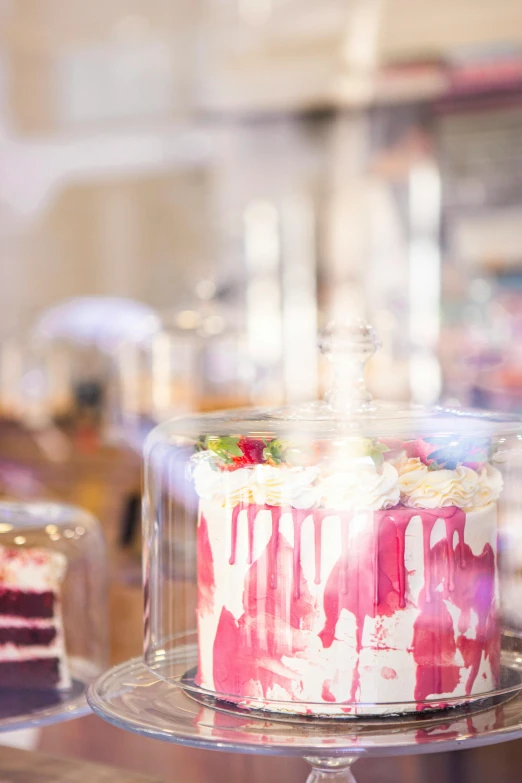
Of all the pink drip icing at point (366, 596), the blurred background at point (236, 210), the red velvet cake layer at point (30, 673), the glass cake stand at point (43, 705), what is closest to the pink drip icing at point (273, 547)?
the pink drip icing at point (366, 596)

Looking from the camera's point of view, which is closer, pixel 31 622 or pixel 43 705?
pixel 43 705

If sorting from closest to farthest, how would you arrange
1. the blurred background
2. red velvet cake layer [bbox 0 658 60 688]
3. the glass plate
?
1. the glass plate
2. red velvet cake layer [bbox 0 658 60 688]
3. the blurred background

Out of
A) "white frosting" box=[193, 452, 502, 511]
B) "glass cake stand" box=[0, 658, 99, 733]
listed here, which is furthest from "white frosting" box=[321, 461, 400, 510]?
"glass cake stand" box=[0, 658, 99, 733]

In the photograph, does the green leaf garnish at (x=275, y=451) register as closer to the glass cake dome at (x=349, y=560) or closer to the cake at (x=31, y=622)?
the glass cake dome at (x=349, y=560)

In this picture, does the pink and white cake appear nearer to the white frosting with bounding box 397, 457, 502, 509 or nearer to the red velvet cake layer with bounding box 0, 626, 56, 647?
the white frosting with bounding box 397, 457, 502, 509

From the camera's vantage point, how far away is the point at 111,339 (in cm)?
462

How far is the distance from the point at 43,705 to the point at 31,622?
13 centimetres

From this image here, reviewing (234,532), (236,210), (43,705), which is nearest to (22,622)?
(43,705)

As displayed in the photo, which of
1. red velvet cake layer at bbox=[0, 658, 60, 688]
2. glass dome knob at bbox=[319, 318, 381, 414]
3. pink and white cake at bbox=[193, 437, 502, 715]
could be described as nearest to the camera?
pink and white cake at bbox=[193, 437, 502, 715]

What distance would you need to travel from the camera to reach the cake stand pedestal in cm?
74

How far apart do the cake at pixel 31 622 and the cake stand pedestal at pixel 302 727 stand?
0.21 m

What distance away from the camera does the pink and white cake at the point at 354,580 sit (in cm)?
84

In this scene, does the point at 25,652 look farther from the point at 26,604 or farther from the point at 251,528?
the point at 251,528

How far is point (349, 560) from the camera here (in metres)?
0.84
